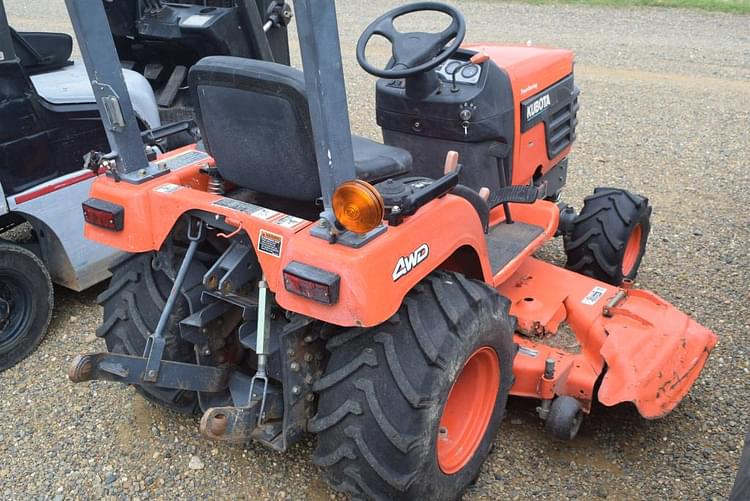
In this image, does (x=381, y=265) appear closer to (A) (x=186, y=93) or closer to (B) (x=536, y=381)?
(B) (x=536, y=381)

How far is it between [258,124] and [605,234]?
6.67 feet

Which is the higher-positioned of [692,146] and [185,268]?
[185,268]

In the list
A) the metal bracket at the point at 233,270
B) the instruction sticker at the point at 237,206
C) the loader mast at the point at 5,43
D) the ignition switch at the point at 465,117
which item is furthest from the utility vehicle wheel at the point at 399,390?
the loader mast at the point at 5,43

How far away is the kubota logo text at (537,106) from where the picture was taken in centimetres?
353

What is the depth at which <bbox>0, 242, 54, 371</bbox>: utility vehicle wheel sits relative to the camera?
3.33 meters

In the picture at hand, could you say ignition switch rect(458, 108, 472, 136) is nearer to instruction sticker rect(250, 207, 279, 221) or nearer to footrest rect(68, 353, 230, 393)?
instruction sticker rect(250, 207, 279, 221)

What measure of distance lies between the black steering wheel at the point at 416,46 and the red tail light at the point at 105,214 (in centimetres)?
121

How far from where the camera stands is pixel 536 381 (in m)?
2.71

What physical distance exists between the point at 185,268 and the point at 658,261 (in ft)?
9.79

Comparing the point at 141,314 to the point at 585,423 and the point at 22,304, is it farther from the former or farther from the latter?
the point at 585,423

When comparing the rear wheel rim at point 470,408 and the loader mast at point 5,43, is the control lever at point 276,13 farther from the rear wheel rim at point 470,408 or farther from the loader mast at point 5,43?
the rear wheel rim at point 470,408

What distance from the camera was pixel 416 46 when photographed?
3.12m

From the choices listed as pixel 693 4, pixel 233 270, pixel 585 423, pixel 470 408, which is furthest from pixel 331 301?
pixel 693 4

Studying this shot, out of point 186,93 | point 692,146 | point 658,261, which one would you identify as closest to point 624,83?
point 692,146
